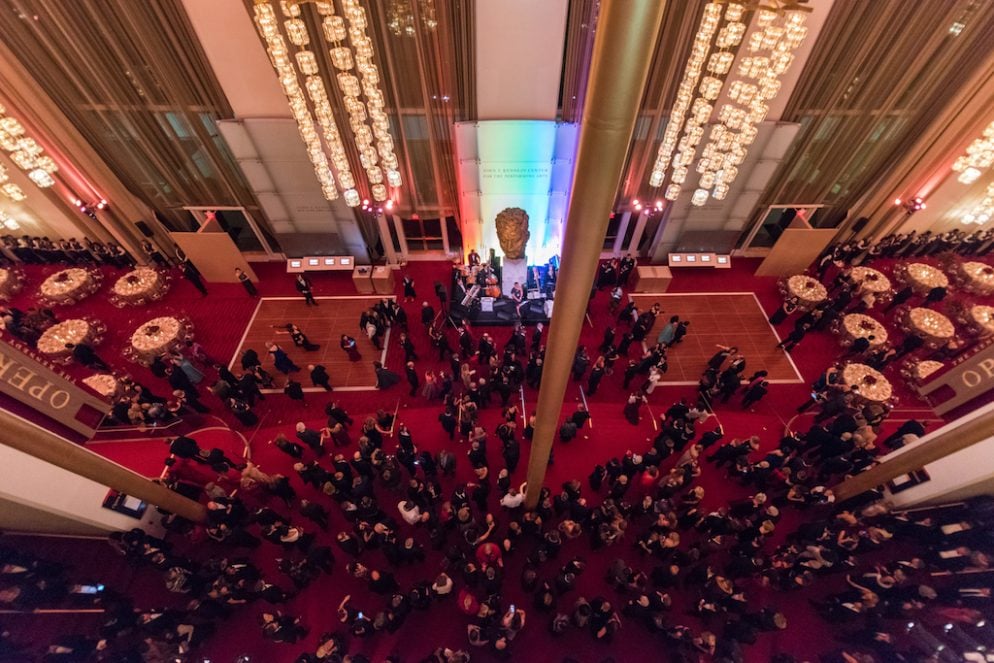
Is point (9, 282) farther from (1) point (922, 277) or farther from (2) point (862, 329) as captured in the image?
(1) point (922, 277)

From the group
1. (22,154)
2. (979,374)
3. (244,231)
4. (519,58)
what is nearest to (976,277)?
(979,374)

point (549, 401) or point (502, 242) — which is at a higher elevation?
point (502, 242)

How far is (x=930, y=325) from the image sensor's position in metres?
11.8

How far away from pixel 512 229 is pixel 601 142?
29.8 feet

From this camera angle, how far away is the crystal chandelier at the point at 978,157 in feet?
32.3

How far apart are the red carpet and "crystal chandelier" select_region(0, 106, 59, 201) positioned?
142 inches

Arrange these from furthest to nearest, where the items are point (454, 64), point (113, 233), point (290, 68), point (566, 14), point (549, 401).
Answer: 1. point (113, 233)
2. point (454, 64)
3. point (566, 14)
4. point (290, 68)
5. point (549, 401)

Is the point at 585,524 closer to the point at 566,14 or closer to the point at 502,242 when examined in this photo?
the point at 502,242

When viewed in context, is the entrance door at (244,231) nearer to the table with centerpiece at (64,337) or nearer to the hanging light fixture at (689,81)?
the table with centerpiece at (64,337)

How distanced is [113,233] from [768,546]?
56.3 feet

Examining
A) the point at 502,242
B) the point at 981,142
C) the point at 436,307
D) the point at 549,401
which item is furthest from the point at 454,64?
the point at 981,142

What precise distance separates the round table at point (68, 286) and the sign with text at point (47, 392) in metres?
3.47

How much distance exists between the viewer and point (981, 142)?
32.6 feet

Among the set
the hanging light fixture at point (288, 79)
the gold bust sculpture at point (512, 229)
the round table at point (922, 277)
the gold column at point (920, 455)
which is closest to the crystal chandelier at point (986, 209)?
the round table at point (922, 277)
